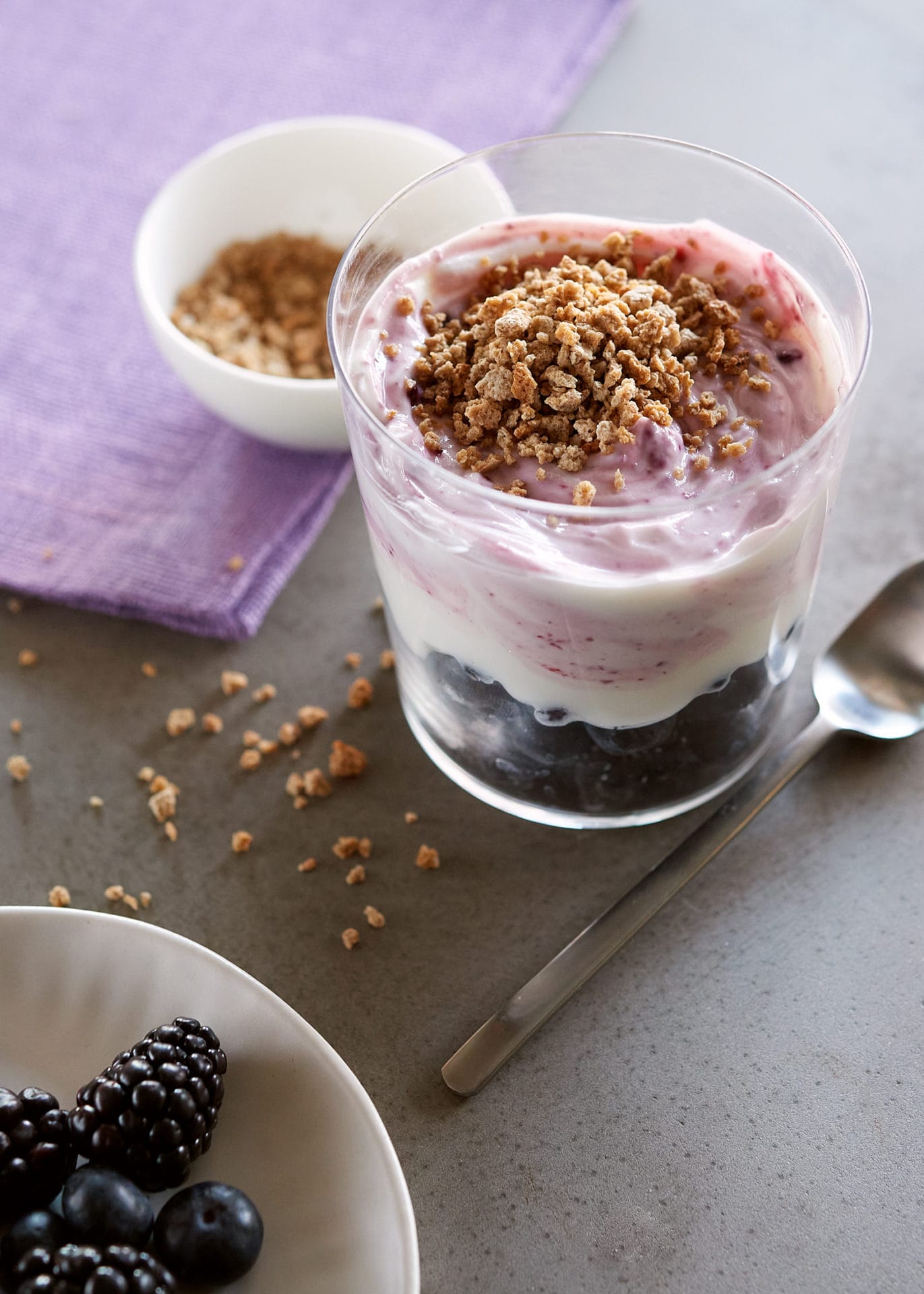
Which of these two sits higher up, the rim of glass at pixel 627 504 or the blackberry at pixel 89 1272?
the rim of glass at pixel 627 504

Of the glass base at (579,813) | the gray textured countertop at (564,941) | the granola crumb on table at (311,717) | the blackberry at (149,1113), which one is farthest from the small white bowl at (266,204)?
the blackberry at (149,1113)

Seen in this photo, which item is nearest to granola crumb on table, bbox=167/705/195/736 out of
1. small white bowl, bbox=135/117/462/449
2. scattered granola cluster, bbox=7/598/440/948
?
scattered granola cluster, bbox=7/598/440/948

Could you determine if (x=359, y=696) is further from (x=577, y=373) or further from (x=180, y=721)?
(x=577, y=373)

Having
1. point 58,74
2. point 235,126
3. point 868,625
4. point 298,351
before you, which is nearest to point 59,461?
point 298,351

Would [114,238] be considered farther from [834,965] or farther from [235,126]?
[834,965]

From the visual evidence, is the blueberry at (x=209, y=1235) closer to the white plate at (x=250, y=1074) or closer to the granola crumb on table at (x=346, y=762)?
the white plate at (x=250, y=1074)

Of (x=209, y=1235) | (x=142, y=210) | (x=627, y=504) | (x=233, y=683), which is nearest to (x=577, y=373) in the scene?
(x=627, y=504)

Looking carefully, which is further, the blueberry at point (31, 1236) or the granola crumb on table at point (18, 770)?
the granola crumb on table at point (18, 770)

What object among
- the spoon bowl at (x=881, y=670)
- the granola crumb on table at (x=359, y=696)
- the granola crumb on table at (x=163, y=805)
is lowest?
the granola crumb on table at (x=163, y=805)
